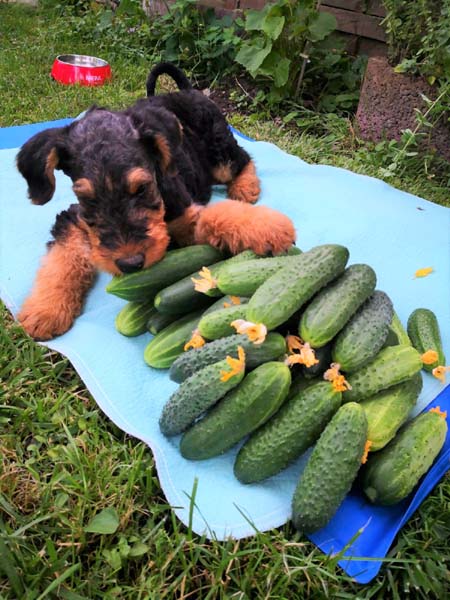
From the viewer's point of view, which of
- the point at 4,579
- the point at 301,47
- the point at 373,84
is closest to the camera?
the point at 4,579

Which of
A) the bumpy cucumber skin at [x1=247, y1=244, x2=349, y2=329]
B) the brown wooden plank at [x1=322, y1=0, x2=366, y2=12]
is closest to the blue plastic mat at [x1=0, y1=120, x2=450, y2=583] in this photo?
the bumpy cucumber skin at [x1=247, y1=244, x2=349, y2=329]

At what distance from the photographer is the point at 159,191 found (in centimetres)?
250

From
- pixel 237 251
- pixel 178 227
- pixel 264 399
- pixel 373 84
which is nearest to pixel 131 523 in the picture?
pixel 264 399

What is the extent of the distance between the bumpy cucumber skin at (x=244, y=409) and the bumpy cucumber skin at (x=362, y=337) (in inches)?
8.8

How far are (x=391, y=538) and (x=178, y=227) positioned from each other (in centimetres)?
173

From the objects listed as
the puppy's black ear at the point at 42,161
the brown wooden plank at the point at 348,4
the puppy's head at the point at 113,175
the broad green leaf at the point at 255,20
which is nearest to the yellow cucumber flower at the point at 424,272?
the puppy's head at the point at 113,175

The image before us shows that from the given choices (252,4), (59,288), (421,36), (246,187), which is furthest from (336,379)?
(252,4)

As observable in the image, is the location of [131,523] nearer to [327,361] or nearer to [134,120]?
[327,361]

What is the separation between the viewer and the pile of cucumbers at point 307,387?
1.59 meters

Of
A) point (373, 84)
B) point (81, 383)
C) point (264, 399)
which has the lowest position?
point (81, 383)

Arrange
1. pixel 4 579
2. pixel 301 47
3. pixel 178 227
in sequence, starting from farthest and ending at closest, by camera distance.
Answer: pixel 301 47 < pixel 178 227 < pixel 4 579

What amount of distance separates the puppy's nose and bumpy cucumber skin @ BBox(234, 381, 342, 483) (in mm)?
863

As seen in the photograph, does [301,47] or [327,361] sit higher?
[301,47]

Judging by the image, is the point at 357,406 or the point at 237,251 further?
the point at 237,251
